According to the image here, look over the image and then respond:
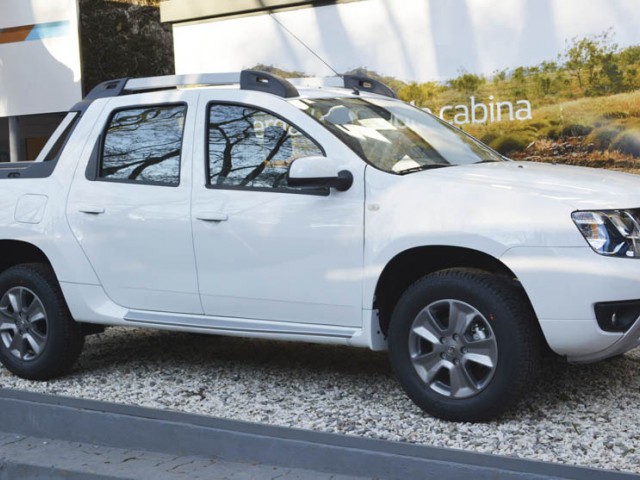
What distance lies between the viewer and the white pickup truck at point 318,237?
4832 millimetres

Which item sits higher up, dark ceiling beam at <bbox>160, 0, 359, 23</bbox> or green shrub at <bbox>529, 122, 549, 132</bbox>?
dark ceiling beam at <bbox>160, 0, 359, 23</bbox>

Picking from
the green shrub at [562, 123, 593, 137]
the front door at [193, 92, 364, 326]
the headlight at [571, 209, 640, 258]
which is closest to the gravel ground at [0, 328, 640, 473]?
the front door at [193, 92, 364, 326]

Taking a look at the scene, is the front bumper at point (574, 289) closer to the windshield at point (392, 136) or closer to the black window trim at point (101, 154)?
the windshield at point (392, 136)

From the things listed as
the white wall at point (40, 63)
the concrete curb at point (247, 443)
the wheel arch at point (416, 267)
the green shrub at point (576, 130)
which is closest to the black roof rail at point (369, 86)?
the wheel arch at point (416, 267)

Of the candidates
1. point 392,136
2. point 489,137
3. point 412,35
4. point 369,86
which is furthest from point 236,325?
point 412,35

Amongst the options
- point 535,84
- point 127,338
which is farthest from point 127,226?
point 535,84

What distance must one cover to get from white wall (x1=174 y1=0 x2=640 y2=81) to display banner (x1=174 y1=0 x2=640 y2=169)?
0.04 ft

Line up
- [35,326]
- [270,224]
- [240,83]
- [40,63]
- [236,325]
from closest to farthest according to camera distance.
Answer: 1. [270,224]
2. [236,325]
3. [240,83]
4. [35,326]
5. [40,63]

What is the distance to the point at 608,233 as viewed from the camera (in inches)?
186

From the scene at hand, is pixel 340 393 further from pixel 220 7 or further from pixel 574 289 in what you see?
pixel 220 7

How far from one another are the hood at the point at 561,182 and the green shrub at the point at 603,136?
16.8 ft

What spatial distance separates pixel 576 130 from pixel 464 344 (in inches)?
248

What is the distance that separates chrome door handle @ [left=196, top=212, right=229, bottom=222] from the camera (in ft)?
Answer: 18.8

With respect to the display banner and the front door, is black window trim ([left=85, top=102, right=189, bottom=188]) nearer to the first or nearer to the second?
the front door
